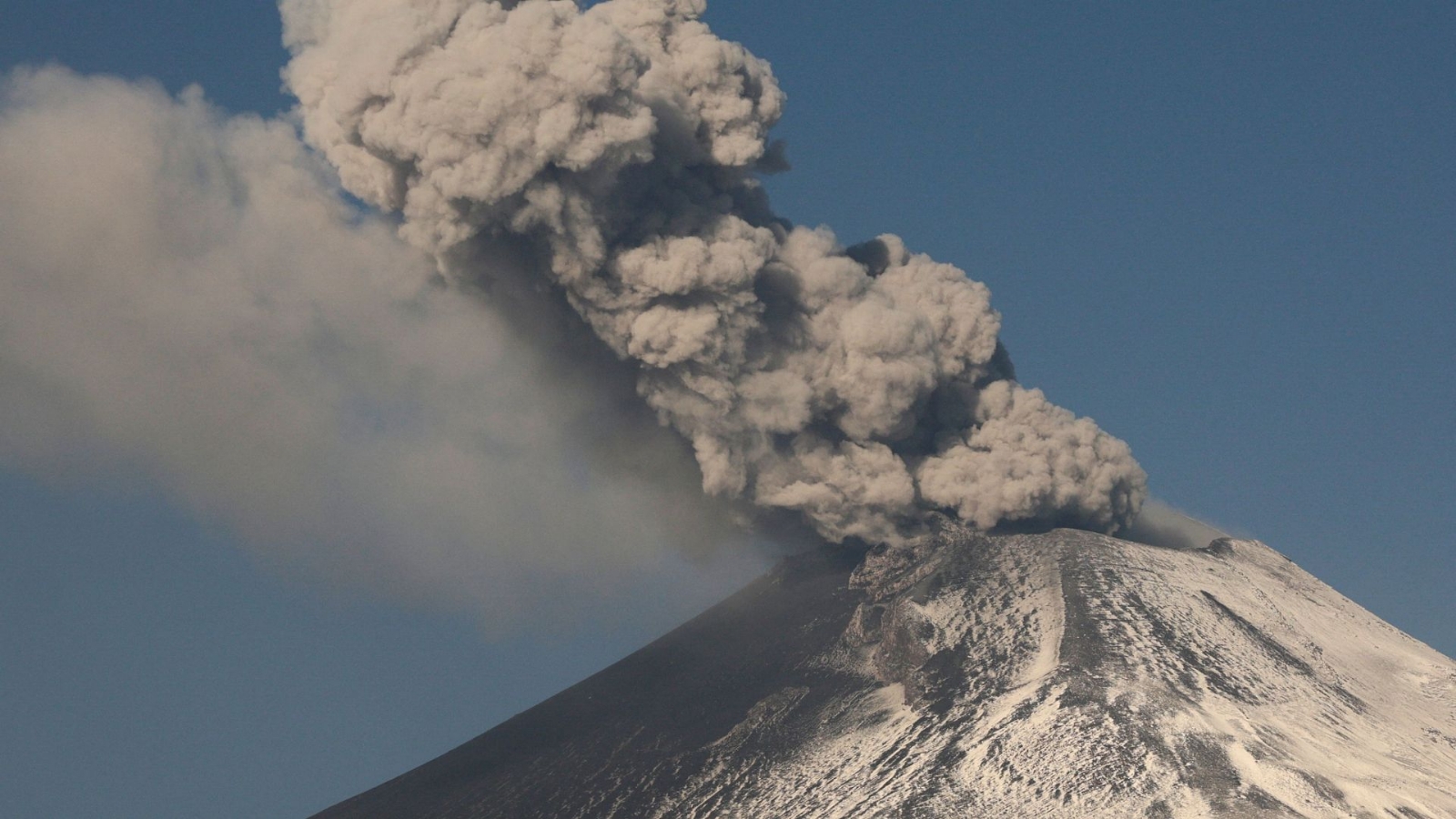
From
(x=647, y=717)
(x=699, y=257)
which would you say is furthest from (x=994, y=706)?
(x=699, y=257)

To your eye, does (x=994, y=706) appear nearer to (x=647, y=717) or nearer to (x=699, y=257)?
(x=647, y=717)

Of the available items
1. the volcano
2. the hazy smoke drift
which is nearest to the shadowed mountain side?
the volcano

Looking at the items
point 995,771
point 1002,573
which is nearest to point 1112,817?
point 995,771

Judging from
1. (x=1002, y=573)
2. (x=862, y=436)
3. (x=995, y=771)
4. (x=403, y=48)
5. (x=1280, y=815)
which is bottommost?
(x=1280, y=815)

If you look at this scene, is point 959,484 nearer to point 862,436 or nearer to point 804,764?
point 862,436

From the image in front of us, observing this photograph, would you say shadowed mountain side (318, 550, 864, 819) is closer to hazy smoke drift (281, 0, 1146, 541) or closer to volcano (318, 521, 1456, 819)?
volcano (318, 521, 1456, 819)
